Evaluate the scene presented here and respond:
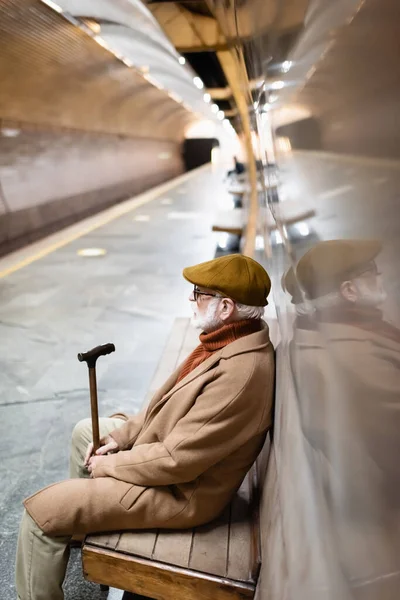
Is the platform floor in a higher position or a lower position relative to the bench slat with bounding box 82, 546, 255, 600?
lower

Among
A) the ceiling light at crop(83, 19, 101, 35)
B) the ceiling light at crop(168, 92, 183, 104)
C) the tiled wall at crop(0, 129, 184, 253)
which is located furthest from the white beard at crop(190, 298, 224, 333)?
the ceiling light at crop(168, 92, 183, 104)

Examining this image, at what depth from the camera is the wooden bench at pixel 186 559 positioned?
1711 mm

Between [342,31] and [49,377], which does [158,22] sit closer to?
[49,377]

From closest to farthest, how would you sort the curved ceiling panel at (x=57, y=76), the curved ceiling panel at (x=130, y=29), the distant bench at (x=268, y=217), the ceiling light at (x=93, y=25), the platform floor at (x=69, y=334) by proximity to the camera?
the distant bench at (x=268, y=217), the platform floor at (x=69, y=334), the curved ceiling panel at (x=130, y=29), the curved ceiling panel at (x=57, y=76), the ceiling light at (x=93, y=25)

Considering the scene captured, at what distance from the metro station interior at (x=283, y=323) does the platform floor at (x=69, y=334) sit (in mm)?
18

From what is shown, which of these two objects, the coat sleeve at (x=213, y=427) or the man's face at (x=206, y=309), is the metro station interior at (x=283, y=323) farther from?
the man's face at (x=206, y=309)

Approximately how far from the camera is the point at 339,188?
860mm

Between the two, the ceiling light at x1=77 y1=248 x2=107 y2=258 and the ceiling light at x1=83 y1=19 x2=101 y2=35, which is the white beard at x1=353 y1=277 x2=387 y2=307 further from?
the ceiling light at x1=83 y1=19 x2=101 y2=35

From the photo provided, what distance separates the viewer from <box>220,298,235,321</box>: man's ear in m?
1.88

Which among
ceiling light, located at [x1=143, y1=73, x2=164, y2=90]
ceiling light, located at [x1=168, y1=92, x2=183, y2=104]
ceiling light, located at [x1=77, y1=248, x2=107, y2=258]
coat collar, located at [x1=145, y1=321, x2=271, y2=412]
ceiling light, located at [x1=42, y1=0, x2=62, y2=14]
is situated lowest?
ceiling light, located at [x1=77, y1=248, x2=107, y2=258]

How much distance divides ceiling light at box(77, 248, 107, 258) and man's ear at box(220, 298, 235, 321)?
6364 millimetres

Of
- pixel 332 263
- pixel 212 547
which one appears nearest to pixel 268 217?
pixel 212 547

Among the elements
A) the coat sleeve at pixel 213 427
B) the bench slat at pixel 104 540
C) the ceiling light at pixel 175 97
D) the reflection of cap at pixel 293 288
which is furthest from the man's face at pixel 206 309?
the ceiling light at pixel 175 97

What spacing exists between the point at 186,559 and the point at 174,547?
2.7 inches
